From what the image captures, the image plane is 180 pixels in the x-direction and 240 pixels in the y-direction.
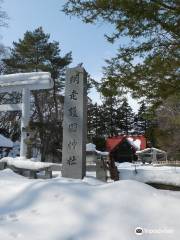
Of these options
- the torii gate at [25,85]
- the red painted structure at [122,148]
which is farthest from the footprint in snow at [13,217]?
the red painted structure at [122,148]

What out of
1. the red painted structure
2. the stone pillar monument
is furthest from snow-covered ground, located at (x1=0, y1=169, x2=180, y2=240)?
the red painted structure

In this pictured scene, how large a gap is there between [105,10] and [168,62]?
1.59 meters

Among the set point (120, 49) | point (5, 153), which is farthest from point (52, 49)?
point (120, 49)

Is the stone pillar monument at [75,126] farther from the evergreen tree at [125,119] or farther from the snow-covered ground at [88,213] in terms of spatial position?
the evergreen tree at [125,119]

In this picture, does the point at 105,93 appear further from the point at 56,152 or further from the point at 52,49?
the point at 52,49

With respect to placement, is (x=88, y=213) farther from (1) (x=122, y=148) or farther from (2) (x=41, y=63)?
(1) (x=122, y=148)

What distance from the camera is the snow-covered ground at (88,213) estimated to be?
143 inches

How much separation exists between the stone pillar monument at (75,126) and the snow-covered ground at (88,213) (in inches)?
225

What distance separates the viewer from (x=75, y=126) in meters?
10.8

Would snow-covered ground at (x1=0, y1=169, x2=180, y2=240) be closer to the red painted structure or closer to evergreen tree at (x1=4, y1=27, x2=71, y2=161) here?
evergreen tree at (x1=4, y1=27, x2=71, y2=161)

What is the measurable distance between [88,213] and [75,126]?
688 cm

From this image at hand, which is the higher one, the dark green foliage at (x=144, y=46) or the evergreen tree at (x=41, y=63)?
the evergreen tree at (x=41, y=63)

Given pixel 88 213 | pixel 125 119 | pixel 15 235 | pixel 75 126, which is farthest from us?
pixel 125 119

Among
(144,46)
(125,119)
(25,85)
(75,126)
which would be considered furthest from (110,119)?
(144,46)
